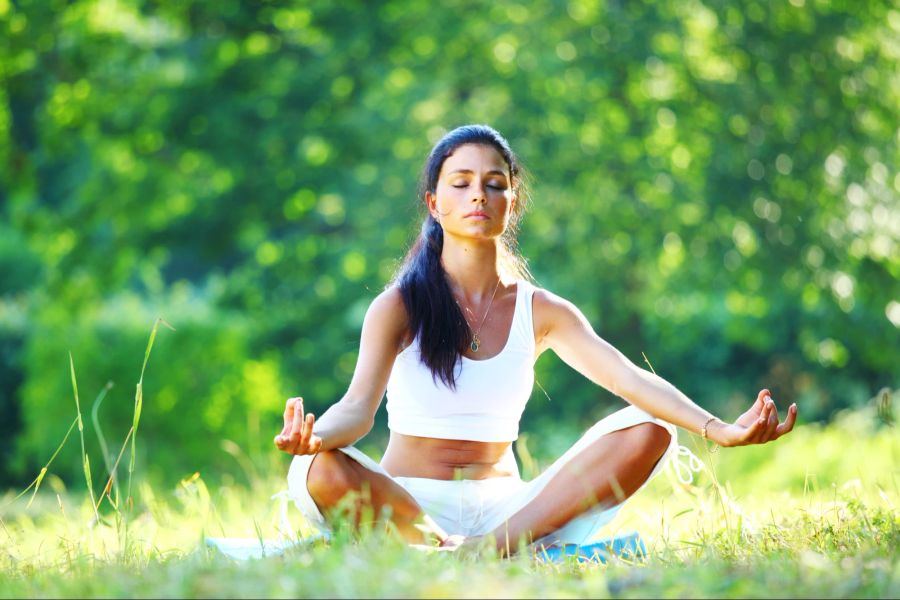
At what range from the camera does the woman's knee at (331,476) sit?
321 centimetres

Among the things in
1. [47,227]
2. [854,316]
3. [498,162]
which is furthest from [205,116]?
[498,162]

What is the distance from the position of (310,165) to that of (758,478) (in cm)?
516

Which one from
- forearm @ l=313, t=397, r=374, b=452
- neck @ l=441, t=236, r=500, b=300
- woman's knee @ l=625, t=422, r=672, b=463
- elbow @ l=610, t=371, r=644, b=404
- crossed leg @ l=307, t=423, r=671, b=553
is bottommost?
crossed leg @ l=307, t=423, r=671, b=553

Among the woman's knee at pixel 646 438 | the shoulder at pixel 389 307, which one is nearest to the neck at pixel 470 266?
the shoulder at pixel 389 307

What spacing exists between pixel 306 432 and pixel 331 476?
0.33 meters

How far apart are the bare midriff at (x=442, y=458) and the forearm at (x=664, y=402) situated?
0.51 metres

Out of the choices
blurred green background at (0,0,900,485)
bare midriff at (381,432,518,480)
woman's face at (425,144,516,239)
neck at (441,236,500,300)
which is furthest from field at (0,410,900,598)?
blurred green background at (0,0,900,485)

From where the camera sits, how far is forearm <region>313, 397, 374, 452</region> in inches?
125

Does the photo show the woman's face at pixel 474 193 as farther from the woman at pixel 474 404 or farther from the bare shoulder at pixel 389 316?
the bare shoulder at pixel 389 316

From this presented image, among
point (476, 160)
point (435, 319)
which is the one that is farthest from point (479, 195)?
point (435, 319)

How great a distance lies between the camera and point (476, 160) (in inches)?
148

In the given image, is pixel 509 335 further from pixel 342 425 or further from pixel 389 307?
pixel 342 425

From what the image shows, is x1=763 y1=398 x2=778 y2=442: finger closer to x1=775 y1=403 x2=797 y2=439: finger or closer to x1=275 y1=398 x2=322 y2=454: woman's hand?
x1=775 y1=403 x2=797 y2=439: finger

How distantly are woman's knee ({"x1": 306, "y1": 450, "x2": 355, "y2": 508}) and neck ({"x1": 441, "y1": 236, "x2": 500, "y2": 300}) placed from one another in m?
0.86
